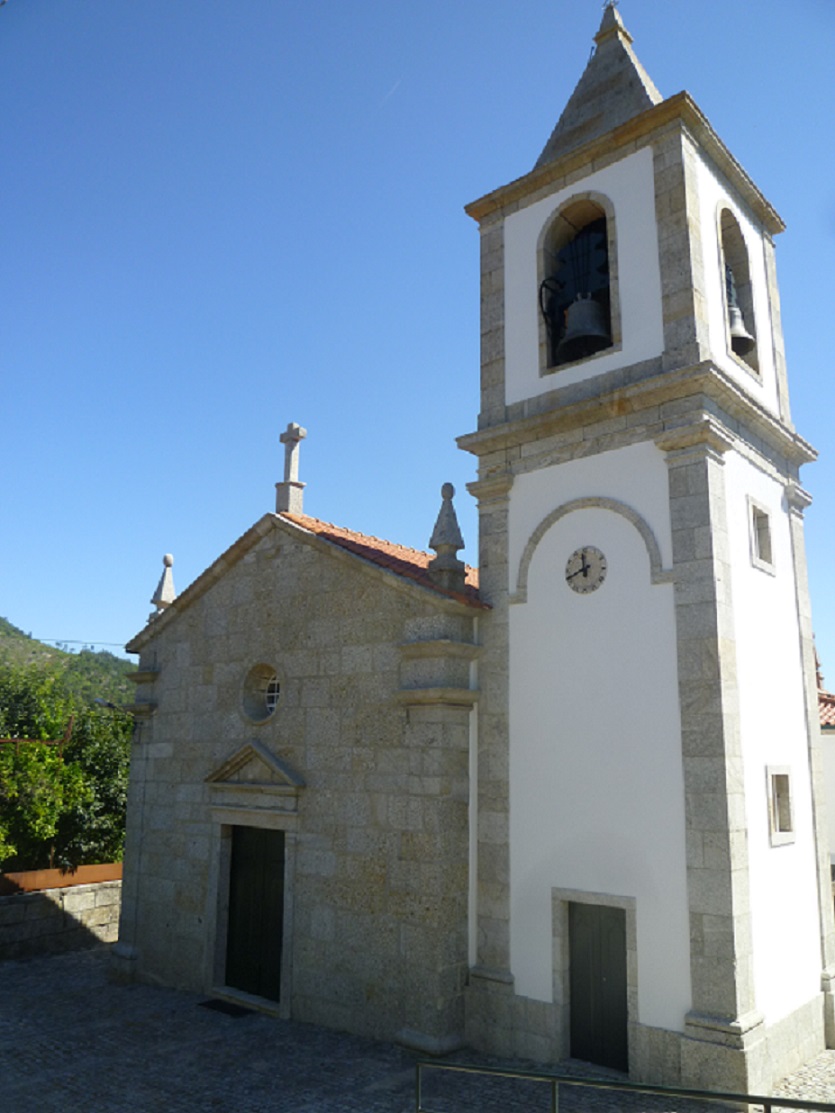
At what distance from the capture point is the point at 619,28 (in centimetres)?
1113

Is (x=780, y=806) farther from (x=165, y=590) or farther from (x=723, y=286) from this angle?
(x=165, y=590)

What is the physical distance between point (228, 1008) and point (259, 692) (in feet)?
12.7

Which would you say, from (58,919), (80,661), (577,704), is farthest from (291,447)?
(80,661)

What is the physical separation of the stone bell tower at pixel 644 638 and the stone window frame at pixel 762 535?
31mm

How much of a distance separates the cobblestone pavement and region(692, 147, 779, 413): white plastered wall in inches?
281

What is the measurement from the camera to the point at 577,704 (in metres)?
8.54

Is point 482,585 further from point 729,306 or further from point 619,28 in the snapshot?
point 619,28

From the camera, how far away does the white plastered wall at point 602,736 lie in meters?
7.59

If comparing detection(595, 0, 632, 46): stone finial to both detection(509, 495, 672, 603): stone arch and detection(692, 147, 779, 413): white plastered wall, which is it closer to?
detection(692, 147, 779, 413): white plastered wall

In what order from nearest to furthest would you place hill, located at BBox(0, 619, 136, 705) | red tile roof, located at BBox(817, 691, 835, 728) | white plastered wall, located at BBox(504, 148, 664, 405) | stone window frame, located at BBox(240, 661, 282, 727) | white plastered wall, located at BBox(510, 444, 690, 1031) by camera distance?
white plastered wall, located at BBox(510, 444, 690, 1031)
white plastered wall, located at BBox(504, 148, 664, 405)
stone window frame, located at BBox(240, 661, 282, 727)
red tile roof, located at BBox(817, 691, 835, 728)
hill, located at BBox(0, 619, 136, 705)

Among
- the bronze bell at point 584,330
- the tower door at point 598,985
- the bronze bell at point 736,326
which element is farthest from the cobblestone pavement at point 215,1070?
the bronze bell at point 736,326

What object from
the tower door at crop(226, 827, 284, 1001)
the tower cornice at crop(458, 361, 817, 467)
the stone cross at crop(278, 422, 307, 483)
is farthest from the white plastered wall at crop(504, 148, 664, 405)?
the tower door at crop(226, 827, 284, 1001)

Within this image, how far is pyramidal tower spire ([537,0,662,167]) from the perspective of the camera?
1002cm

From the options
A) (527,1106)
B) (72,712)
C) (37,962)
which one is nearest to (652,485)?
(527,1106)
